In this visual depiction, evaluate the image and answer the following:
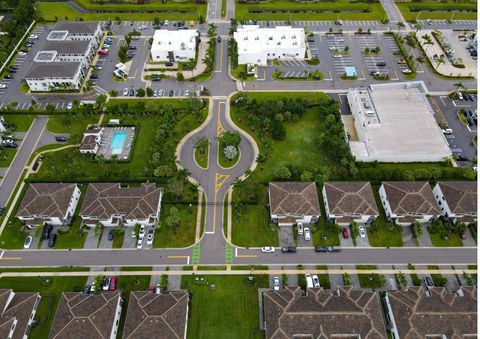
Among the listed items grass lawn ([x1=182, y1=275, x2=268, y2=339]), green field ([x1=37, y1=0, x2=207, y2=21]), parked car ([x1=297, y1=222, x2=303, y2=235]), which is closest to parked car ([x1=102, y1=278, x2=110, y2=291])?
grass lawn ([x1=182, y1=275, x2=268, y2=339])

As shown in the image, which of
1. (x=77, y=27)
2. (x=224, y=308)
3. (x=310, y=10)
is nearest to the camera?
(x=224, y=308)

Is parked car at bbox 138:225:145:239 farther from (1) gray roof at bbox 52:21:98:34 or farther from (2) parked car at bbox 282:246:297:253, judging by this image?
(1) gray roof at bbox 52:21:98:34

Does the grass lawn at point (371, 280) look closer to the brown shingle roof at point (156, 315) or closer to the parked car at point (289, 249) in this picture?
the parked car at point (289, 249)

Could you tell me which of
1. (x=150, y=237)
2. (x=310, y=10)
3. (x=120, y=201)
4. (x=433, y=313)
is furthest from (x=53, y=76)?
(x=433, y=313)

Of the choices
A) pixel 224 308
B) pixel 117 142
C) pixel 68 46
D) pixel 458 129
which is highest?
pixel 68 46

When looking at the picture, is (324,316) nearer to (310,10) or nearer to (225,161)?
(225,161)

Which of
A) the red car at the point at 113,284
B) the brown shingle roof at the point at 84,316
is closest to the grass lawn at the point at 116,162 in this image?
the red car at the point at 113,284
